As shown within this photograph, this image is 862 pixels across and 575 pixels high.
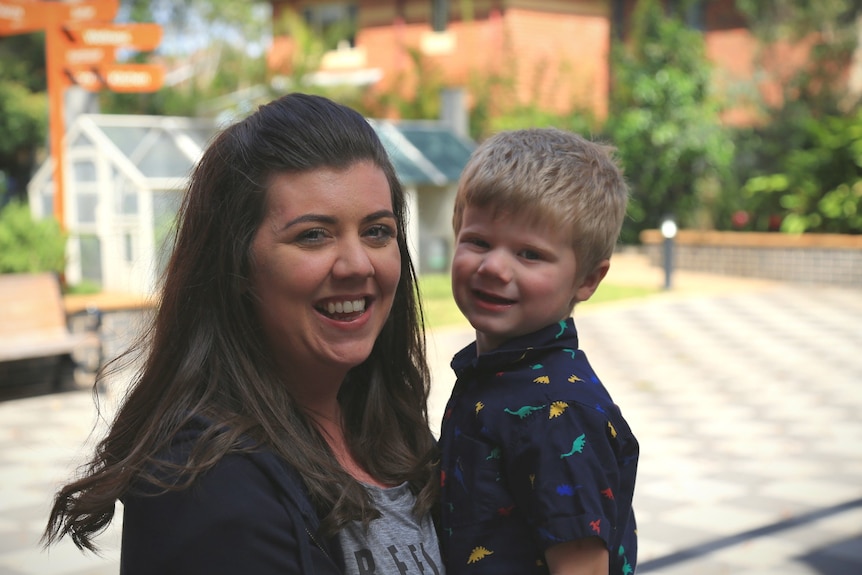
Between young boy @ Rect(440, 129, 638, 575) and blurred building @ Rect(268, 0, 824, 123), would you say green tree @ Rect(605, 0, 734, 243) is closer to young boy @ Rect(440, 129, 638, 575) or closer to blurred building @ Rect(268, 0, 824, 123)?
blurred building @ Rect(268, 0, 824, 123)

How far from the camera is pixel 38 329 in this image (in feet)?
30.5

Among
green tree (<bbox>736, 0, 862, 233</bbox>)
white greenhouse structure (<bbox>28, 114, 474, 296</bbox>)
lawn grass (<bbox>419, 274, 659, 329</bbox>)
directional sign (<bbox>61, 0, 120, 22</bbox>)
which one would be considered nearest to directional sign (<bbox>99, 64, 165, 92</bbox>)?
directional sign (<bbox>61, 0, 120, 22</bbox>)

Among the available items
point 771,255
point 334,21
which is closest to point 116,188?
point 771,255

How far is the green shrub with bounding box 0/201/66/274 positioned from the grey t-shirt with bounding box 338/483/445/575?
31.3 ft

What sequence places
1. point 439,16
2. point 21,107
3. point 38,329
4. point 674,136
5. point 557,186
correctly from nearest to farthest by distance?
point 557,186
point 38,329
point 674,136
point 439,16
point 21,107

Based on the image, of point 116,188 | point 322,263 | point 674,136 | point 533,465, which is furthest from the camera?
point 674,136

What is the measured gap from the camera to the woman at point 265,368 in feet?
4.82

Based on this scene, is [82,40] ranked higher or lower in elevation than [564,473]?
higher

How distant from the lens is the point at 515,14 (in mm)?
22812

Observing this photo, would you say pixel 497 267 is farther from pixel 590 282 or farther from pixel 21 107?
pixel 21 107

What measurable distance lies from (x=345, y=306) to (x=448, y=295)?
12.6 m

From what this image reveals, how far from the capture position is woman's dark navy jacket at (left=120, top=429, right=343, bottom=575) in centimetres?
143

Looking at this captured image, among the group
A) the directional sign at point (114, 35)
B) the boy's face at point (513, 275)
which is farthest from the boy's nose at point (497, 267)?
the directional sign at point (114, 35)

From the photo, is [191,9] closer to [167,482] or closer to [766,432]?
[766,432]
